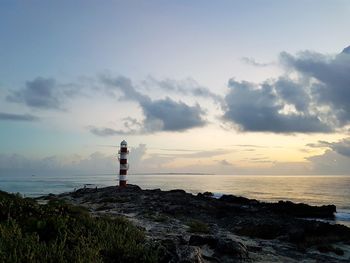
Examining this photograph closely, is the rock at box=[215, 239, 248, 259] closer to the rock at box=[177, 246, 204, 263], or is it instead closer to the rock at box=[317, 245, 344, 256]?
the rock at box=[177, 246, 204, 263]

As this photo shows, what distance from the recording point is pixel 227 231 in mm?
20266

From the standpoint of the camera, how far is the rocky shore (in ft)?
38.1

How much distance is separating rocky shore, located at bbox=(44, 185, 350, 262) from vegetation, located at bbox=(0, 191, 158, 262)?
835mm

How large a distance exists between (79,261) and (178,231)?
10226 millimetres

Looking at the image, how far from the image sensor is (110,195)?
35844mm

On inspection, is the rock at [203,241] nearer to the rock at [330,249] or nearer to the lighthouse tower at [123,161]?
the rock at [330,249]

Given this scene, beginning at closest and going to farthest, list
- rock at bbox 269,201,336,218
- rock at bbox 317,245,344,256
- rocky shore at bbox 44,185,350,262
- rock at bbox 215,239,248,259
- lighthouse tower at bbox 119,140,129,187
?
rock at bbox 215,239,248,259 → rocky shore at bbox 44,185,350,262 → rock at bbox 317,245,344,256 → rock at bbox 269,201,336,218 → lighthouse tower at bbox 119,140,129,187

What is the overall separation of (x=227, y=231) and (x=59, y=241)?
12.5 metres

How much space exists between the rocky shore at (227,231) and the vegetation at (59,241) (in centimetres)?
83

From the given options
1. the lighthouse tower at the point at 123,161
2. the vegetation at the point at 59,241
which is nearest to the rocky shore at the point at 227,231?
the vegetation at the point at 59,241

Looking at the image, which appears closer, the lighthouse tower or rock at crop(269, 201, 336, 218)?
rock at crop(269, 201, 336, 218)

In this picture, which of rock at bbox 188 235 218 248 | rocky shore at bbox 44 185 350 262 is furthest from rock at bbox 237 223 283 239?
rock at bbox 188 235 218 248

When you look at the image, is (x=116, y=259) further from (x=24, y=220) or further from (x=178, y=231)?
(x=178, y=231)

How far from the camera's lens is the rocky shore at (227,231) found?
11.6 meters
